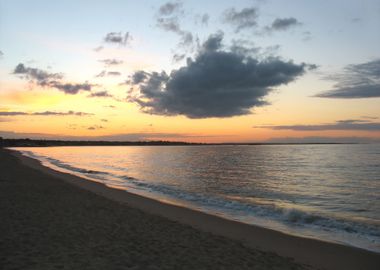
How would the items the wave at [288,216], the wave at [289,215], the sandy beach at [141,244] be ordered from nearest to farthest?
the sandy beach at [141,244] → the wave at [288,216] → the wave at [289,215]

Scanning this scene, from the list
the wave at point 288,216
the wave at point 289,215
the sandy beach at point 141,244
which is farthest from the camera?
the wave at point 289,215

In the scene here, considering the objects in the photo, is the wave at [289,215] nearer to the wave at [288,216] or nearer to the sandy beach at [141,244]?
the wave at [288,216]

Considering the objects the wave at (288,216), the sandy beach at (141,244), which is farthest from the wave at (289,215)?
the sandy beach at (141,244)

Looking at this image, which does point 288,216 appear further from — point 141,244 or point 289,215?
point 141,244

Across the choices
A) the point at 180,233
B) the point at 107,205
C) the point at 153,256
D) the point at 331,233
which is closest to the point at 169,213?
the point at 107,205

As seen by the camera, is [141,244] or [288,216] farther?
[288,216]

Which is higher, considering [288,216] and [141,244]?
[141,244]

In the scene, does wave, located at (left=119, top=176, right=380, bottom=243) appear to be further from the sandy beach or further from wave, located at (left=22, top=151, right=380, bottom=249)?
the sandy beach

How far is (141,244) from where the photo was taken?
1063 cm

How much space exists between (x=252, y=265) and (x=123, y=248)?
11.2ft

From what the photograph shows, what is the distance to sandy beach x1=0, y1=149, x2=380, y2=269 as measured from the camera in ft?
28.9

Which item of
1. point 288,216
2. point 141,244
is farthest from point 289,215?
point 141,244

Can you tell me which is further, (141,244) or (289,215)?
(289,215)

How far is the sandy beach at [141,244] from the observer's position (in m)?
8.81
